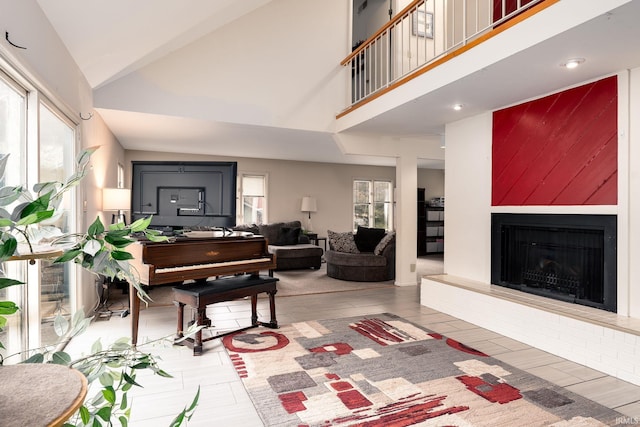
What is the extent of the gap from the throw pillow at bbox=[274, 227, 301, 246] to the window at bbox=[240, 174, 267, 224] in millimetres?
816

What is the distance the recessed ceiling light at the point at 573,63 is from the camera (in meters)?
2.83

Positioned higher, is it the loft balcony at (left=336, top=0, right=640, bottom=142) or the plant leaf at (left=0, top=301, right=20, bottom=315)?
the loft balcony at (left=336, top=0, right=640, bottom=142)

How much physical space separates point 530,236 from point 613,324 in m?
1.18

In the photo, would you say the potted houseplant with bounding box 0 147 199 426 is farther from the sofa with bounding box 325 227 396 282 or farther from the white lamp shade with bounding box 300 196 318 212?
the white lamp shade with bounding box 300 196 318 212

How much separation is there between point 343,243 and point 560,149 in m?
3.86

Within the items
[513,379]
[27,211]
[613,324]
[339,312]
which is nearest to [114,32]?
[27,211]

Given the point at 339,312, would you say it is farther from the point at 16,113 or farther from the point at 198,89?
the point at 16,113

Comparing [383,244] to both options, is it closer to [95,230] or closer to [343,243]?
[343,243]

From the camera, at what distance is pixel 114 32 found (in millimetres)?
3088

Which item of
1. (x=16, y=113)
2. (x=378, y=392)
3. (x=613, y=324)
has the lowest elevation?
(x=378, y=392)

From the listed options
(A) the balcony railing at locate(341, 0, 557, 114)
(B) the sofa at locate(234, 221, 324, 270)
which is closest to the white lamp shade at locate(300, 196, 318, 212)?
(B) the sofa at locate(234, 221, 324, 270)

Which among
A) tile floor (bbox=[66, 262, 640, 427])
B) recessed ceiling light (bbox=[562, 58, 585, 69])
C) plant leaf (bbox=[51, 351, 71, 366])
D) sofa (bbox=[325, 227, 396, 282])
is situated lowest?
tile floor (bbox=[66, 262, 640, 427])

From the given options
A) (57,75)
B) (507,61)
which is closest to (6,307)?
(57,75)

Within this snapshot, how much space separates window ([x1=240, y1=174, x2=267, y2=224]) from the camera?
851 centimetres
